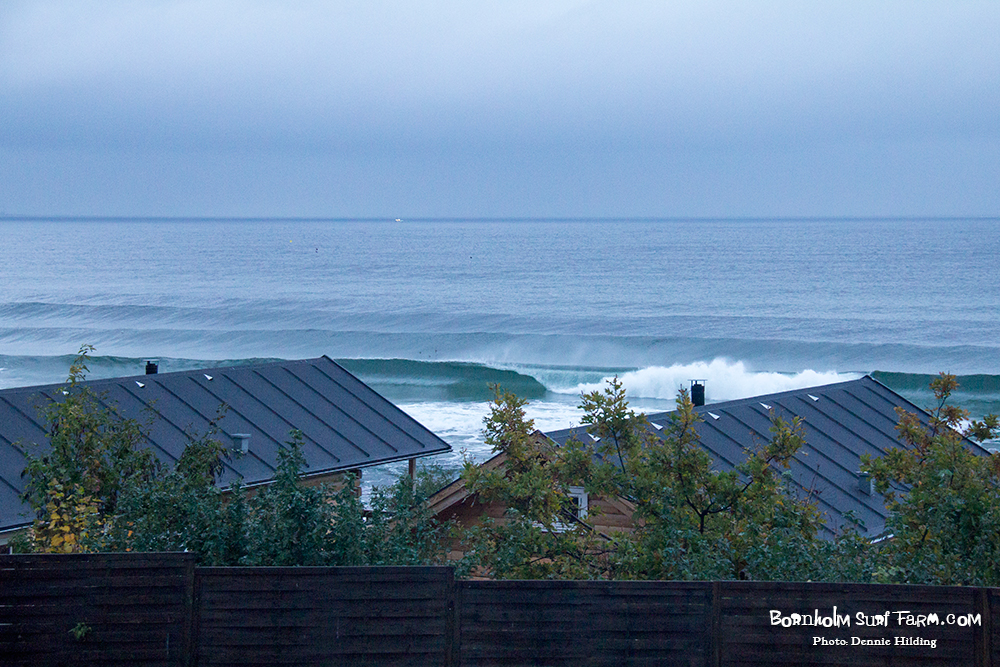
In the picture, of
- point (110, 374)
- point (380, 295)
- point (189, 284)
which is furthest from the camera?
point (189, 284)

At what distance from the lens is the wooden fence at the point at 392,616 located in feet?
24.0

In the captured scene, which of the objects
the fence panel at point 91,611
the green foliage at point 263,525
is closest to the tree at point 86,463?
the green foliage at point 263,525

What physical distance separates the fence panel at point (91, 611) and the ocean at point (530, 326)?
2305cm

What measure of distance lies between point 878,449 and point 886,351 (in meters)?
47.9

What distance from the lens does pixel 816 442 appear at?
17000 millimetres

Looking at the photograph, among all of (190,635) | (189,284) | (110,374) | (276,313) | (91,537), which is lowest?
(190,635)

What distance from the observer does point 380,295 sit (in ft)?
312

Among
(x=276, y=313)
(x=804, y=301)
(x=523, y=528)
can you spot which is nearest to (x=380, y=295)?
(x=276, y=313)

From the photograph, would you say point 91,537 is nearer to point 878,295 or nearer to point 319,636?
point 319,636

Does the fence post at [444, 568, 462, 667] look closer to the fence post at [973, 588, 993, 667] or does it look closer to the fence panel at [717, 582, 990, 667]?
the fence panel at [717, 582, 990, 667]

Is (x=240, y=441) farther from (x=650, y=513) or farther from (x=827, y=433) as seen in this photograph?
(x=827, y=433)

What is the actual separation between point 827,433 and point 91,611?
1324cm

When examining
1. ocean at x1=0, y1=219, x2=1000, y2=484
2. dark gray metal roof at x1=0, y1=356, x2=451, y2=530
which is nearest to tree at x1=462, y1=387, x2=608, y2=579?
dark gray metal roof at x1=0, y1=356, x2=451, y2=530

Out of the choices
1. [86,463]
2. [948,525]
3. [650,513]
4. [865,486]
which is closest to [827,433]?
[865,486]
